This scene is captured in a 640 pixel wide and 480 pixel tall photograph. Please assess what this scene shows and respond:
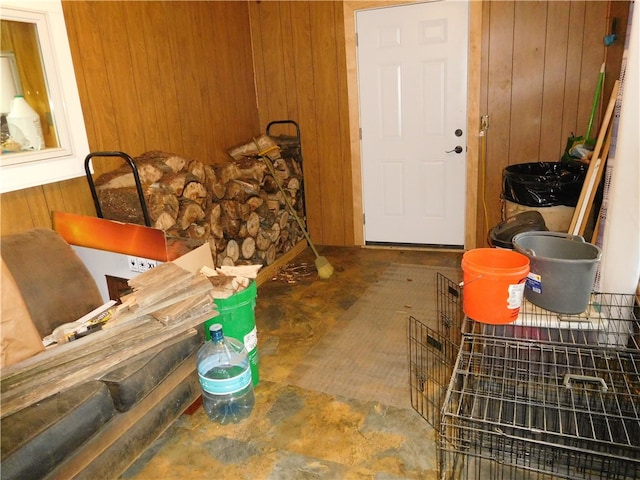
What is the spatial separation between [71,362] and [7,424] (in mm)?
327

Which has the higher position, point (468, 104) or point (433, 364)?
point (468, 104)

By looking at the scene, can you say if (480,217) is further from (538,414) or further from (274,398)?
(274,398)

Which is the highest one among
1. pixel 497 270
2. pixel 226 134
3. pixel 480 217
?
pixel 226 134

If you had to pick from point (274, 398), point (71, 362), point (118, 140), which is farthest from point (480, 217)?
point (71, 362)

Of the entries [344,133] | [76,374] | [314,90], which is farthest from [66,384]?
[314,90]

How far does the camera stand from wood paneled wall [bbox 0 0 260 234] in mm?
2529

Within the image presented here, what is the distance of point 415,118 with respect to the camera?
3.96 m

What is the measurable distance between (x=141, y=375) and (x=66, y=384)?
0.80ft

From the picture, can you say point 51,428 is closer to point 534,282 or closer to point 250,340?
point 250,340

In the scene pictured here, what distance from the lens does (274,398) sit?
2266 millimetres

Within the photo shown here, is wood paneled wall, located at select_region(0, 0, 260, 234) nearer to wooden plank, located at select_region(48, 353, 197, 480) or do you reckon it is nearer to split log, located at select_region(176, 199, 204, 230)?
split log, located at select_region(176, 199, 204, 230)

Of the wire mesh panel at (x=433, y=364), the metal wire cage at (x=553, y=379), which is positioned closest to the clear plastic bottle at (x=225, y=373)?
the wire mesh panel at (x=433, y=364)

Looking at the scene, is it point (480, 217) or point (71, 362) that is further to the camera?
point (480, 217)

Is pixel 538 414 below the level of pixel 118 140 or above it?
below
